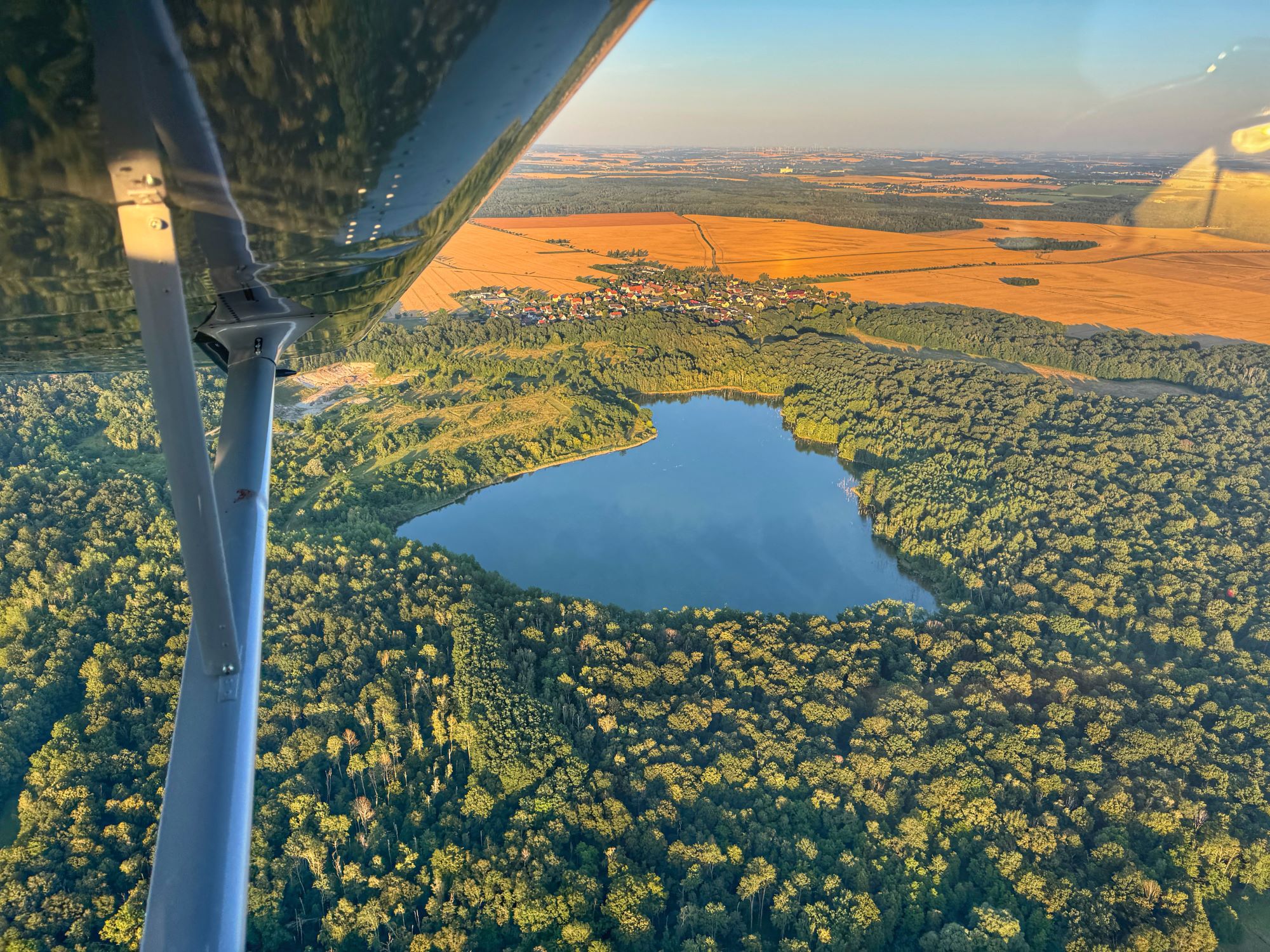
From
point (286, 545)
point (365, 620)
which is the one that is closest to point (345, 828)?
point (365, 620)

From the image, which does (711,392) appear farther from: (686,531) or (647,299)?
(686,531)

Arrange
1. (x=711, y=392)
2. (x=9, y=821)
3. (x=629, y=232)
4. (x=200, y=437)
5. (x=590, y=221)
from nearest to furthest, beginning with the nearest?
(x=200, y=437)
(x=9, y=821)
(x=711, y=392)
(x=629, y=232)
(x=590, y=221)

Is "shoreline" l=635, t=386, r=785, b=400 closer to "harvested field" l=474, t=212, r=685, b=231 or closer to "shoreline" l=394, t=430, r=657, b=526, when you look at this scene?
"shoreline" l=394, t=430, r=657, b=526

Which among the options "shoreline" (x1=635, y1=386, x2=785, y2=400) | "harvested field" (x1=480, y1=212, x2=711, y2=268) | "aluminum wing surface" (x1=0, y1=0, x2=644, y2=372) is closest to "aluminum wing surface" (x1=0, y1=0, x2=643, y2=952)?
"aluminum wing surface" (x1=0, y1=0, x2=644, y2=372)

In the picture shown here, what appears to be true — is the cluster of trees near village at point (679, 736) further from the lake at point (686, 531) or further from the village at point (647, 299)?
the village at point (647, 299)

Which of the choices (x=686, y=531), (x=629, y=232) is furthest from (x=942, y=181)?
(x=686, y=531)

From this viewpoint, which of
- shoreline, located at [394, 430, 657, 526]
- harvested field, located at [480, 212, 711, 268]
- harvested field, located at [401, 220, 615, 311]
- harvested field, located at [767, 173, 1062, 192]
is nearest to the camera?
shoreline, located at [394, 430, 657, 526]
